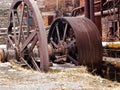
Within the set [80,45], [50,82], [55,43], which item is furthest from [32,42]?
[55,43]

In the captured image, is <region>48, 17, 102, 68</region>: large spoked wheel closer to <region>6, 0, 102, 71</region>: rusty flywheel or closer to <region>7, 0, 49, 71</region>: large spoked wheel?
<region>6, 0, 102, 71</region>: rusty flywheel

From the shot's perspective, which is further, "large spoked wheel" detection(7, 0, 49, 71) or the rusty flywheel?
the rusty flywheel

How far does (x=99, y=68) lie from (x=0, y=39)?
1054 centimetres

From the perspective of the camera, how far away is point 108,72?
11.7 m

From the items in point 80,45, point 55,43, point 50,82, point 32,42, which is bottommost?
point 50,82

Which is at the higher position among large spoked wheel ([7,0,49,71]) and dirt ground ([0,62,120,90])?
large spoked wheel ([7,0,49,71])

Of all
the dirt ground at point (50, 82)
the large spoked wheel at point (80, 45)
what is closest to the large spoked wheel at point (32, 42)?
the dirt ground at point (50, 82)

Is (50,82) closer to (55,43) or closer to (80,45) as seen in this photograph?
(80,45)

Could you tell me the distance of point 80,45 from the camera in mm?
10742

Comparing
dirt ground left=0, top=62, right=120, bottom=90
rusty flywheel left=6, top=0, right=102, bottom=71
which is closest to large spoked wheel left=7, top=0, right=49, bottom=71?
rusty flywheel left=6, top=0, right=102, bottom=71

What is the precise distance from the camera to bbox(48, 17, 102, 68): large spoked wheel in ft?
35.3

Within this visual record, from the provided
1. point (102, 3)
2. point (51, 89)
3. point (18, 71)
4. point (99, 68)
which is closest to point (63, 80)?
point (51, 89)

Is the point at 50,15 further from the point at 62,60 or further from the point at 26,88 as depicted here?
the point at 26,88

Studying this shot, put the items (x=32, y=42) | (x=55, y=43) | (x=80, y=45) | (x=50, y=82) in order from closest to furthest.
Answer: (x=50, y=82) < (x=32, y=42) < (x=80, y=45) < (x=55, y=43)
